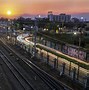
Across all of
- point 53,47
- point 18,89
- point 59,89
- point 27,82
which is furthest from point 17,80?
point 53,47

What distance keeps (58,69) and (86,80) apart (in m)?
7.55

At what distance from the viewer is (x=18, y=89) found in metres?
20.2

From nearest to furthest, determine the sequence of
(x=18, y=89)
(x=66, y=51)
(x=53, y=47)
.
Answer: (x=18, y=89) < (x=66, y=51) < (x=53, y=47)

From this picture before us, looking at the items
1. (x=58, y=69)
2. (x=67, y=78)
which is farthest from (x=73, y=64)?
(x=67, y=78)

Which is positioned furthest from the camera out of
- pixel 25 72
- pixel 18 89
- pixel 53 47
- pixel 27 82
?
pixel 53 47

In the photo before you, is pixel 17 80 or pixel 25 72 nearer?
pixel 17 80

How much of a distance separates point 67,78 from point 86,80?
12.6 feet

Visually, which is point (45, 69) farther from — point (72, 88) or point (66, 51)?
point (66, 51)

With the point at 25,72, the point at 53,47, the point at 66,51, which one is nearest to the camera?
the point at 25,72

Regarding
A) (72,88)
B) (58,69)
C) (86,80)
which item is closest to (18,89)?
(72,88)

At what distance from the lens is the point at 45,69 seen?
28.8 meters

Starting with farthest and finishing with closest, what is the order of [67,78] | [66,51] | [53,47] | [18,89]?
1. [53,47]
2. [66,51]
3. [67,78]
4. [18,89]

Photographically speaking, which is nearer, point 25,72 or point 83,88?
point 83,88

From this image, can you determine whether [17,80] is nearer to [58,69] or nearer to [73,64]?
[58,69]
